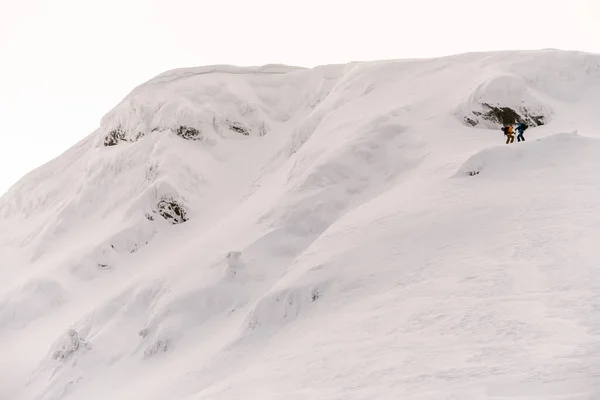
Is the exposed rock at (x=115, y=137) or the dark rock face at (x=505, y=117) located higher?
the exposed rock at (x=115, y=137)

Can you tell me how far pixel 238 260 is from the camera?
2025cm

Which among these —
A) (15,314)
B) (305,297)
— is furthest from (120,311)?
(305,297)

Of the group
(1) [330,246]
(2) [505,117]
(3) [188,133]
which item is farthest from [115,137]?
(2) [505,117]

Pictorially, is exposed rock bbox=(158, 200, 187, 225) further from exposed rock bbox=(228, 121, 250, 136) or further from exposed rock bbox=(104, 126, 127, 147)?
exposed rock bbox=(104, 126, 127, 147)

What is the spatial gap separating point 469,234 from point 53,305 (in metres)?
23.3

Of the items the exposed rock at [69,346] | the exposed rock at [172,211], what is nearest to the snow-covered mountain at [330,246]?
the exposed rock at [69,346]

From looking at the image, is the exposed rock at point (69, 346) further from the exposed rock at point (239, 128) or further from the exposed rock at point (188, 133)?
the exposed rock at point (239, 128)

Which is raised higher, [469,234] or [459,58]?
[459,58]

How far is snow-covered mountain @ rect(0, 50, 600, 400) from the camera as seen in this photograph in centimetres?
835

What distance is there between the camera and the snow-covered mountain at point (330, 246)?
27.4 feet

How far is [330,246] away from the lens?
53.7 feet

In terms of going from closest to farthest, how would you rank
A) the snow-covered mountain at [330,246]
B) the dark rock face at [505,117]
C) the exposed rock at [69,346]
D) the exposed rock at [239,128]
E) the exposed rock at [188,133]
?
the snow-covered mountain at [330,246], the exposed rock at [69,346], the dark rock face at [505,117], the exposed rock at [188,133], the exposed rock at [239,128]

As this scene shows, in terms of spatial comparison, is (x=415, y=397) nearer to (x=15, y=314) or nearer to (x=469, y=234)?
(x=469, y=234)

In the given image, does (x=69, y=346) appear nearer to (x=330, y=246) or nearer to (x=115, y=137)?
(x=330, y=246)
